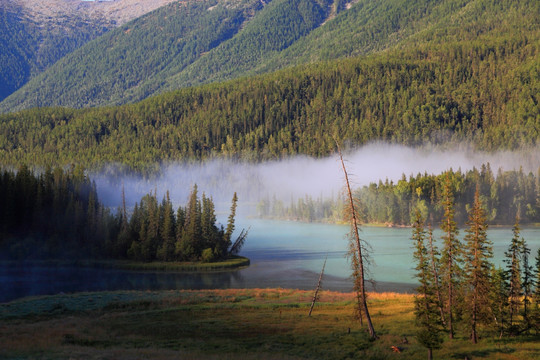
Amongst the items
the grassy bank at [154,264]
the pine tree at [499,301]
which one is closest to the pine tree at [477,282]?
the pine tree at [499,301]

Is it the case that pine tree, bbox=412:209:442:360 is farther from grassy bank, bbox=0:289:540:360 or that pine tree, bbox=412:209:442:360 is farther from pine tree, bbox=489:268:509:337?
pine tree, bbox=489:268:509:337

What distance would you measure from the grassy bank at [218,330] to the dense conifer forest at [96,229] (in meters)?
60.0

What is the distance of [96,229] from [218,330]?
369 ft

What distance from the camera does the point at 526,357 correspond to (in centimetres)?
5291

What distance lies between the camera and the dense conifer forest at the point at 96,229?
156750 mm

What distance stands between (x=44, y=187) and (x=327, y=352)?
142 metres

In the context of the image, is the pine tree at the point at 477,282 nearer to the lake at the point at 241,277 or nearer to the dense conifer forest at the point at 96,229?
the lake at the point at 241,277

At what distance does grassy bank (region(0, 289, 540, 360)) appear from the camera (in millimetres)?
53094

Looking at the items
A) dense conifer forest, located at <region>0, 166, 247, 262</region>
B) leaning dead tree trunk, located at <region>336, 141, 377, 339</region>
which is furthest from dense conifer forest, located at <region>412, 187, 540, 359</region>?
dense conifer forest, located at <region>0, 166, 247, 262</region>

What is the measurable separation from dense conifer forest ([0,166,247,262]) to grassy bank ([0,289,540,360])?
2362 inches

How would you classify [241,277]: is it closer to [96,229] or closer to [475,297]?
[96,229]

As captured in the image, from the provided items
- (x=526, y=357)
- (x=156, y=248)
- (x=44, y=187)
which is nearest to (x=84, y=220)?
(x=44, y=187)

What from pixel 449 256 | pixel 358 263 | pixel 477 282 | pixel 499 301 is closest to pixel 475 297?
pixel 477 282

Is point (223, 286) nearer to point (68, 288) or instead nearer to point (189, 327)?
point (68, 288)
